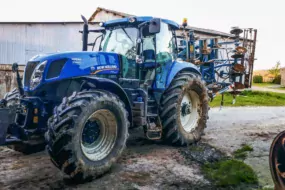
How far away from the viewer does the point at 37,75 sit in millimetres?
4332

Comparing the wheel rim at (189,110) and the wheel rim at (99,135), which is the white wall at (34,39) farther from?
the wheel rim at (99,135)

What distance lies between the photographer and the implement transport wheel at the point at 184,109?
19.0 feet

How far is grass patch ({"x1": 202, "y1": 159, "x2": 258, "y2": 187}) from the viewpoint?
4160 millimetres

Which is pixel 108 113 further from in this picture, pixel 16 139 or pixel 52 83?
pixel 16 139

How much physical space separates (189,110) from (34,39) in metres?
13.0

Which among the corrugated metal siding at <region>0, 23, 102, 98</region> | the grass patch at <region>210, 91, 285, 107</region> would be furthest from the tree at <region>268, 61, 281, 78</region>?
the corrugated metal siding at <region>0, 23, 102, 98</region>

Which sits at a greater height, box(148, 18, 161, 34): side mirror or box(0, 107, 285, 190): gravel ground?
box(148, 18, 161, 34): side mirror

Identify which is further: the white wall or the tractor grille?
the white wall

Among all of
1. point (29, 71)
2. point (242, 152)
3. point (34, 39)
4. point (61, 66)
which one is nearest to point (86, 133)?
point (61, 66)

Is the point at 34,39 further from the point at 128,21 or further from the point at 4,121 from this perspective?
the point at 4,121

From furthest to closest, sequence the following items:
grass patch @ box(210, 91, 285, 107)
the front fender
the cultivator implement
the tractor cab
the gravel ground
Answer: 1. grass patch @ box(210, 91, 285, 107)
2. the cultivator implement
3. the front fender
4. the tractor cab
5. the gravel ground

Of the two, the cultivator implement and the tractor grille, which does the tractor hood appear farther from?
the cultivator implement

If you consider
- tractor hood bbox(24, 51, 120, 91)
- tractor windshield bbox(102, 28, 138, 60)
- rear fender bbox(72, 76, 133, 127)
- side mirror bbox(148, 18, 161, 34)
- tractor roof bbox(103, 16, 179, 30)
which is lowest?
rear fender bbox(72, 76, 133, 127)

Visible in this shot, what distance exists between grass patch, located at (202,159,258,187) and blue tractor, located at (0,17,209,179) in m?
1.21
